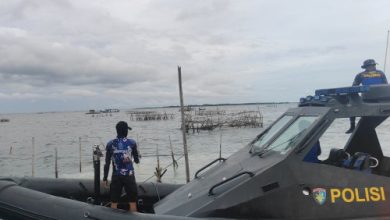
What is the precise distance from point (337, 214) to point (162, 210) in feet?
7.51

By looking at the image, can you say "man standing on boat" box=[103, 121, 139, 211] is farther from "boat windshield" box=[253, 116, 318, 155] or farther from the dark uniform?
the dark uniform

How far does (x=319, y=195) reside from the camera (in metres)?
4.83

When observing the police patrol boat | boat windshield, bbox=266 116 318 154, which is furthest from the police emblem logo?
boat windshield, bbox=266 116 318 154

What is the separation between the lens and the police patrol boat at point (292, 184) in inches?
190

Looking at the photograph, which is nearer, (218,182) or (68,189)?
(218,182)

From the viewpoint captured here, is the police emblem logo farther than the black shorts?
No

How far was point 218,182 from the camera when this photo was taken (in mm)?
5434

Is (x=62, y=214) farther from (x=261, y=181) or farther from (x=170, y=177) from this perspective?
(x=170, y=177)

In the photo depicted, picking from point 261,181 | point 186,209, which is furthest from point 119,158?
point 261,181

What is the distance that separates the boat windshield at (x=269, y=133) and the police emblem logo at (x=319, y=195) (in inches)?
42.5

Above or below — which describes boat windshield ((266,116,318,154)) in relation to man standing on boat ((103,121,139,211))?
above

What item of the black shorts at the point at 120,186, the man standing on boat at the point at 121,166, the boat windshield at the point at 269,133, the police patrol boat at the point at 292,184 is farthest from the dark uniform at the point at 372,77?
the black shorts at the point at 120,186

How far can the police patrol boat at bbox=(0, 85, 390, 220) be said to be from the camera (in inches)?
190

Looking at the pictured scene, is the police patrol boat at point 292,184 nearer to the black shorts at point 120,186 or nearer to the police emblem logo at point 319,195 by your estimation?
the police emblem logo at point 319,195
